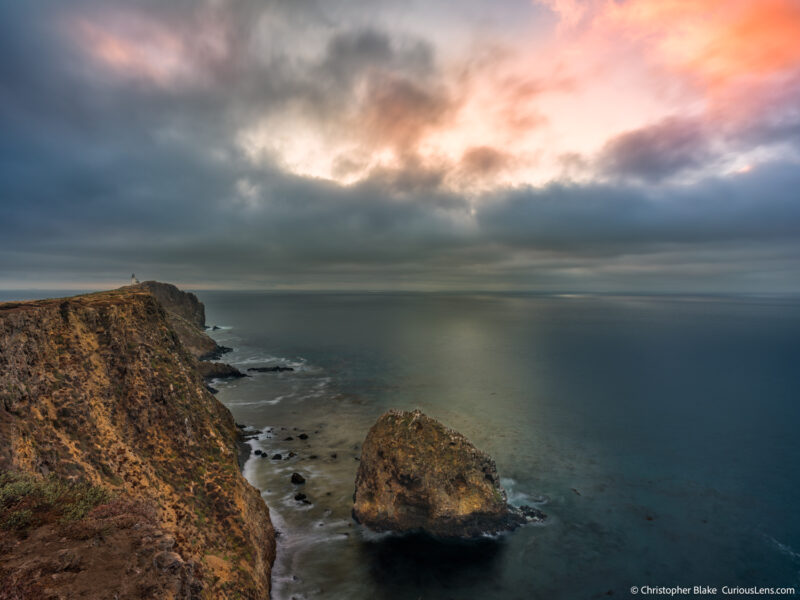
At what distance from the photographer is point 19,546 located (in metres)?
12.5

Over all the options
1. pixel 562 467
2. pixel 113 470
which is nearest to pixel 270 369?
pixel 562 467

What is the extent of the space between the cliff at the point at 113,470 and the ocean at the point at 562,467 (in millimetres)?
8803

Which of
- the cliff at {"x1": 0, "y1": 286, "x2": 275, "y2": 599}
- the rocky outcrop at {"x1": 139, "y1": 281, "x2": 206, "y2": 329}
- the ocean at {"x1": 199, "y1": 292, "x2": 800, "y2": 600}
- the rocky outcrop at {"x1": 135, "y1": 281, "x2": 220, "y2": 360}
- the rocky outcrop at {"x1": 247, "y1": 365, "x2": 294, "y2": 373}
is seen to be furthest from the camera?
the rocky outcrop at {"x1": 139, "y1": 281, "x2": 206, "y2": 329}

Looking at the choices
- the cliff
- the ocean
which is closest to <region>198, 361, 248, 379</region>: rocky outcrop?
the ocean

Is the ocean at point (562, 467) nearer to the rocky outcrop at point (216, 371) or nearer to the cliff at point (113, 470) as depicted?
the rocky outcrop at point (216, 371)

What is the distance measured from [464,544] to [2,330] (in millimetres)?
37345

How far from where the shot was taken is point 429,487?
32969mm

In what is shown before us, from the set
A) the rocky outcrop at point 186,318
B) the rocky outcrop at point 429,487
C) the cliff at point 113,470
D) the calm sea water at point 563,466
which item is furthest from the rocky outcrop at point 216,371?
the rocky outcrop at point 429,487

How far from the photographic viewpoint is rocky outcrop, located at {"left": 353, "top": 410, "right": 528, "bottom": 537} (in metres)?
33.0

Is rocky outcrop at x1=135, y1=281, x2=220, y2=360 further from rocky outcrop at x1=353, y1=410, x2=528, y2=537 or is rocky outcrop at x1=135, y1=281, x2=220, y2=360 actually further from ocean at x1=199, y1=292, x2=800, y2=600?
rocky outcrop at x1=353, y1=410, x2=528, y2=537

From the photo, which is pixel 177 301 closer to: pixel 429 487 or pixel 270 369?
pixel 270 369

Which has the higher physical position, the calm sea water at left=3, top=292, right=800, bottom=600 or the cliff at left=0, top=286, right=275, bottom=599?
the cliff at left=0, top=286, right=275, bottom=599

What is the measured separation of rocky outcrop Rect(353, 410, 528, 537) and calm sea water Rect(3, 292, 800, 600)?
1486mm

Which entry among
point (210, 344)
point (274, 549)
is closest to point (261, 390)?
point (210, 344)
